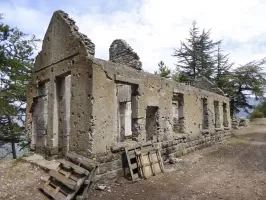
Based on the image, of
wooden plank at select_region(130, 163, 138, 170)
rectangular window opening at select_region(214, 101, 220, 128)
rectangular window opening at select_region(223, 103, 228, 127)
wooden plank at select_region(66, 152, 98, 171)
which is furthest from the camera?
rectangular window opening at select_region(223, 103, 228, 127)

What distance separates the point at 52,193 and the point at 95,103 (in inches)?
90.7

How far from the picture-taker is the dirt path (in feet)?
16.7

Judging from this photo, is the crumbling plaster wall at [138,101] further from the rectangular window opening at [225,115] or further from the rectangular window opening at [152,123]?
the rectangular window opening at [225,115]

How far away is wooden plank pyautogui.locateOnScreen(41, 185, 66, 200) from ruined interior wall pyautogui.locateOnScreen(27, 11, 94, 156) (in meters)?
1.16

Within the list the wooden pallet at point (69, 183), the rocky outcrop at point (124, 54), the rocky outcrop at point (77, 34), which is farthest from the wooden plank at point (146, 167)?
the rocky outcrop at point (77, 34)

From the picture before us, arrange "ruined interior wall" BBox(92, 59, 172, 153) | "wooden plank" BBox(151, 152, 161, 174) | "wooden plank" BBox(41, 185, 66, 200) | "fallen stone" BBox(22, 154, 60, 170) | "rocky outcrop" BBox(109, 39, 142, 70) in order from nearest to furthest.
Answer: "wooden plank" BBox(41, 185, 66, 200)
"ruined interior wall" BBox(92, 59, 172, 153)
"fallen stone" BBox(22, 154, 60, 170)
"wooden plank" BBox(151, 152, 161, 174)
"rocky outcrop" BBox(109, 39, 142, 70)

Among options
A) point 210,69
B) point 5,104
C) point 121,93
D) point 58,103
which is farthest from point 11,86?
point 210,69

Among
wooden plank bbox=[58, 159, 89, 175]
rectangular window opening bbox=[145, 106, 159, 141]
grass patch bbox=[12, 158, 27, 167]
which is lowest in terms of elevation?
grass patch bbox=[12, 158, 27, 167]

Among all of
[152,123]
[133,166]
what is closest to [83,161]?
[133,166]

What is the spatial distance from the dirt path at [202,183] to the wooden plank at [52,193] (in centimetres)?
71

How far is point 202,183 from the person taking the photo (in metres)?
5.93

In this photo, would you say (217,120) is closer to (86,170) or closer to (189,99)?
(189,99)

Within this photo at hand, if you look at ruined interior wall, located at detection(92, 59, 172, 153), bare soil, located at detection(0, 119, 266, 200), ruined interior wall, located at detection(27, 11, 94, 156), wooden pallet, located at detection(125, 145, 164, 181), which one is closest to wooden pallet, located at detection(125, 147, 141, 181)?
wooden pallet, located at detection(125, 145, 164, 181)

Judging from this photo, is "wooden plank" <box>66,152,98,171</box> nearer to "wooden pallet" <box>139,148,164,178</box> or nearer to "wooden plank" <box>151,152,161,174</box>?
"wooden pallet" <box>139,148,164,178</box>
